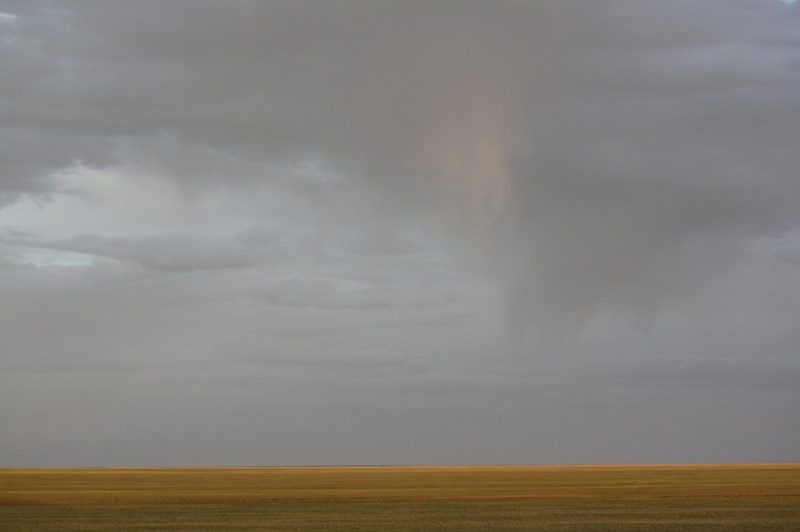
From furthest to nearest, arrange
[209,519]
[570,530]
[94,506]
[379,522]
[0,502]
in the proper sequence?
[0,502] → [94,506] → [209,519] → [379,522] → [570,530]

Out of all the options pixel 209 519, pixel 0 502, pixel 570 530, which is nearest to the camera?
pixel 570 530

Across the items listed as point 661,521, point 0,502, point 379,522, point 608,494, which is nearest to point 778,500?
point 608,494

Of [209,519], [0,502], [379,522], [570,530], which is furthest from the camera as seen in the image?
[0,502]

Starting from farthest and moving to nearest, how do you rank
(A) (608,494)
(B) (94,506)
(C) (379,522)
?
(A) (608,494) < (B) (94,506) < (C) (379,522)

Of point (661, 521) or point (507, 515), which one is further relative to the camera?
point (507, 515)

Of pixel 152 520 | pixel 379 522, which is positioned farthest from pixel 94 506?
pixel 379 522

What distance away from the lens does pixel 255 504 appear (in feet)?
225

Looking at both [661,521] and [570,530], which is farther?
[661,521]

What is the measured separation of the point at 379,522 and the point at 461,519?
198 inches

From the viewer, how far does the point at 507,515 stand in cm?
5581

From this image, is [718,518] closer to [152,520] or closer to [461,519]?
[461,519]

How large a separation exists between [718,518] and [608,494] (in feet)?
92.6

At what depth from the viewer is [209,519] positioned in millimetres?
53625

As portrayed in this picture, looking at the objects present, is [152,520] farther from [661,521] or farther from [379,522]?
[661,521]
